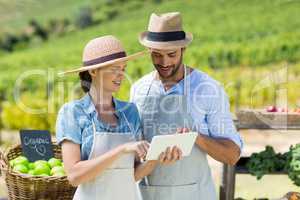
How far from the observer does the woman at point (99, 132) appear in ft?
8.88

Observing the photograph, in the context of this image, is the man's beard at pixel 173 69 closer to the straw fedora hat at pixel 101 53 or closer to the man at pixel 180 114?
the man at pixel 180 114

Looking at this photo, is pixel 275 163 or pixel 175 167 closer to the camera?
pixel 175 167

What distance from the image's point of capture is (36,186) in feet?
10.3

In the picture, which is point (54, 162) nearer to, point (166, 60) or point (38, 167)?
point (38, 167)

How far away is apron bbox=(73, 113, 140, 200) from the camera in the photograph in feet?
9.09

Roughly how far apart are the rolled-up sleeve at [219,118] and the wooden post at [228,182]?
0.86 metres

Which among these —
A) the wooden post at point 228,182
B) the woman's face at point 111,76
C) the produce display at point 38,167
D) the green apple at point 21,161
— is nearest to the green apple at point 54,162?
the produce display at point 38,167

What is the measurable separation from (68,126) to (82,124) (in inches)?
2.6

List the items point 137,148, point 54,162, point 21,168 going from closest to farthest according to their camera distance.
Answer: point 137,148 → point 21,168 → point 54,162

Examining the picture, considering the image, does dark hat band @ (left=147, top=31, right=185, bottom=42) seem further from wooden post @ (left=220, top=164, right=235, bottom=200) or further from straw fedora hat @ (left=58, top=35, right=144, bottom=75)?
wooden post @ (left=220, top=164, right=235, bottom=200)

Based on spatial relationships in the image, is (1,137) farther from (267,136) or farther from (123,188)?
(123,188)

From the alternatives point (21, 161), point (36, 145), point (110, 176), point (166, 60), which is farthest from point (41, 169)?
point (166, 60)

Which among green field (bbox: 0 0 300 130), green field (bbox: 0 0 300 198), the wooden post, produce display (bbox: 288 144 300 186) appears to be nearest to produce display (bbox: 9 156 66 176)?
the wooden post

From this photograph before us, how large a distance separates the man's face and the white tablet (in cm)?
40
